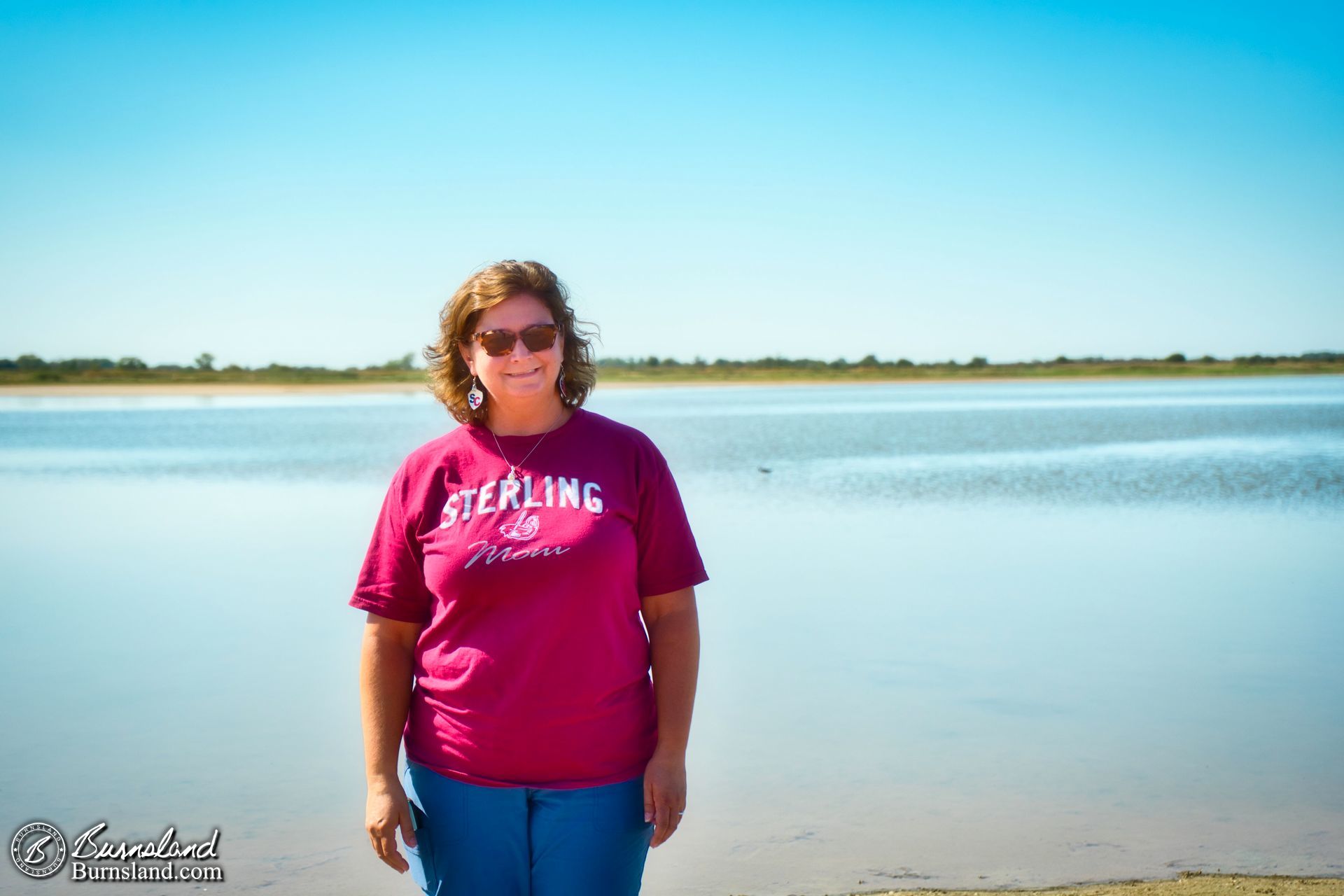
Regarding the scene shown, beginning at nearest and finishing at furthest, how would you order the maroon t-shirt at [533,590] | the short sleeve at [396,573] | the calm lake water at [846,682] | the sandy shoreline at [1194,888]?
the maroon t-shirt at [533,590] < the short sleeve at [396,573] < the sandy shoreline at [1194,888] < the calm lake water at [846,682]

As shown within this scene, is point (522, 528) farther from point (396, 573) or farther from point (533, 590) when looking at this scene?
point (396, 573)

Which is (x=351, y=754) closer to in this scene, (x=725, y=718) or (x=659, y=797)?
(x=725, y=718)

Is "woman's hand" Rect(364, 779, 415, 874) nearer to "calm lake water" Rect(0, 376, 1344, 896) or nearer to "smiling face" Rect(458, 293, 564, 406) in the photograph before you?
"smiling face" Rect(458, 293, 564, 406)

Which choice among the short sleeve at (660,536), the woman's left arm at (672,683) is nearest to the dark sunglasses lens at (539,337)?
the short sleeve at (660,536)

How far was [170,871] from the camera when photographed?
11.1ft

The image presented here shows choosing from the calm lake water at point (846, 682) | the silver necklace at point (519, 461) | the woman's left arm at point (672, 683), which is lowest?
the calm lake water at point (846, 682)

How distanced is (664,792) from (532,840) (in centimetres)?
24

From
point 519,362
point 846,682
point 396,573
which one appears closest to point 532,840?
point 396,573

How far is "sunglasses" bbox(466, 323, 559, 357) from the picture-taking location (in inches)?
76.5

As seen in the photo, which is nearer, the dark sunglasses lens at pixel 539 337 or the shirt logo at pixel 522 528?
the shirt logo at pixel 522 528

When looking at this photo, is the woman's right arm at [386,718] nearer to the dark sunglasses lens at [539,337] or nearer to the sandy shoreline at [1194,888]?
the dark sunglasses lens at [539,337]

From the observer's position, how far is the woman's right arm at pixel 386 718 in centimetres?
191

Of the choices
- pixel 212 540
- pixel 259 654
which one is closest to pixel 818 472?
pixel 212 540

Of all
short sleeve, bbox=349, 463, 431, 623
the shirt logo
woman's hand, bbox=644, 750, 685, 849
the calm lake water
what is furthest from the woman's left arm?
the calm lake water
